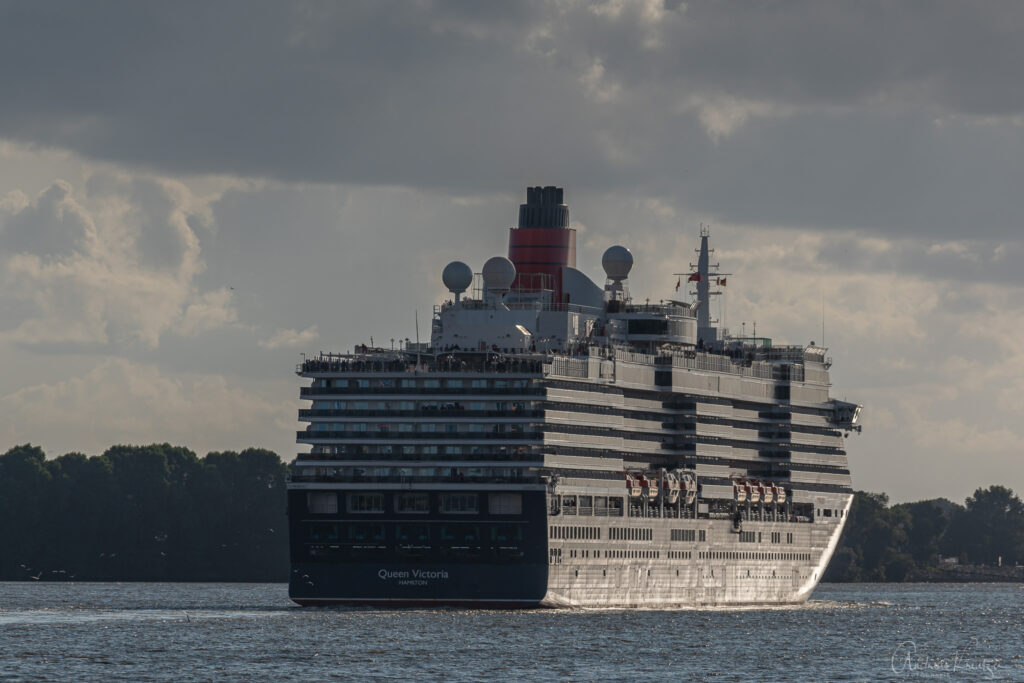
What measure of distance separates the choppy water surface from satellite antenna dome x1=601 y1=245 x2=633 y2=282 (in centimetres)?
2821

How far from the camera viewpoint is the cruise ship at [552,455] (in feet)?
513


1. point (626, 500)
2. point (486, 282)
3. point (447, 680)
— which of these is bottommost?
point (447, 680)

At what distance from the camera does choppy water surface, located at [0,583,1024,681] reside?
120 metres

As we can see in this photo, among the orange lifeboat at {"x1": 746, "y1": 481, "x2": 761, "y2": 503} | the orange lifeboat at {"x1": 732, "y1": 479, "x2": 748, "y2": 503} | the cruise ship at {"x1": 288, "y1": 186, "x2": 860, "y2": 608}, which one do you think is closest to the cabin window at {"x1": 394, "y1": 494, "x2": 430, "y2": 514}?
the cruise ship at {"x1": 288, "y1": 186, "x2": 860, "y2": 608}

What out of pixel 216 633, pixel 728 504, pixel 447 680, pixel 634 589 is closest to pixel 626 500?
pixel 634 589

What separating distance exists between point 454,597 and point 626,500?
1963cm

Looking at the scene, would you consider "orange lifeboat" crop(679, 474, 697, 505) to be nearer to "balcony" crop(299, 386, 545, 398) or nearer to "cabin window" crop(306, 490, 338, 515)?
"balcony" crop(299, 386, 545, 398)

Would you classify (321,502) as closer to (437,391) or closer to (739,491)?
(437,391)

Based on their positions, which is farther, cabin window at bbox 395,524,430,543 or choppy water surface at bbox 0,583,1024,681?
cabin window at bbox 395,524,430,543

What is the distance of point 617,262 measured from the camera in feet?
611

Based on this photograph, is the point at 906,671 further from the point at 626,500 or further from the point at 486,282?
the point at 486,282

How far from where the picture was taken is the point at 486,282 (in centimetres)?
17462

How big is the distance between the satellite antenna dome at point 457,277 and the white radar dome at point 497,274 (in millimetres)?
1270

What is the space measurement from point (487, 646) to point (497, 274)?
154 ft
